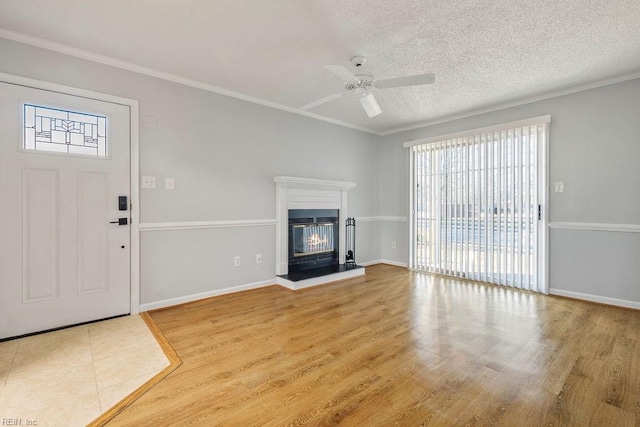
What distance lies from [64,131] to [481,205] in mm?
4922

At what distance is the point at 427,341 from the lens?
2.39m

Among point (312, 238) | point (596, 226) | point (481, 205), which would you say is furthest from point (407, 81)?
point (596, 226)

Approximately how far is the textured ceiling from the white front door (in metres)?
0.63

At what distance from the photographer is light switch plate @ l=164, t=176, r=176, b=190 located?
10.5ft

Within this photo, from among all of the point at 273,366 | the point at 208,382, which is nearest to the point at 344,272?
the point at 273,366

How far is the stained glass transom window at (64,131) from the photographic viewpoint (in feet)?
8.29

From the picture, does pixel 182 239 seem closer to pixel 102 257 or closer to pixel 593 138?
pixel 102 257

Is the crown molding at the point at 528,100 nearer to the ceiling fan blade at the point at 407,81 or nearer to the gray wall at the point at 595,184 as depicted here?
the gray wall at the point at 595,184

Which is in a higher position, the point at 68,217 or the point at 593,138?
the point at 593,138

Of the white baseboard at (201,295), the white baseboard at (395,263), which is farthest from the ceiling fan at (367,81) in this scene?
the white baseboard at (395,263)

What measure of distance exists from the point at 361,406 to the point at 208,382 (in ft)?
3.11

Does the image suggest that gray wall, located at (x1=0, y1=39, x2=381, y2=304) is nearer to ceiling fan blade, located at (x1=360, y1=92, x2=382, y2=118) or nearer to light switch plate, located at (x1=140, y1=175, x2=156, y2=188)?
light switch plate, located at (x1=140, y1=175, x2=156, y2=188)

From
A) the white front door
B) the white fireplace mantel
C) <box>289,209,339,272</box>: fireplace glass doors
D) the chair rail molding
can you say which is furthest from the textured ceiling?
<box>289,209,339,272</box>: fireplace glass doors

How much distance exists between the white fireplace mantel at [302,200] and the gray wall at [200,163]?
0.12 metres
